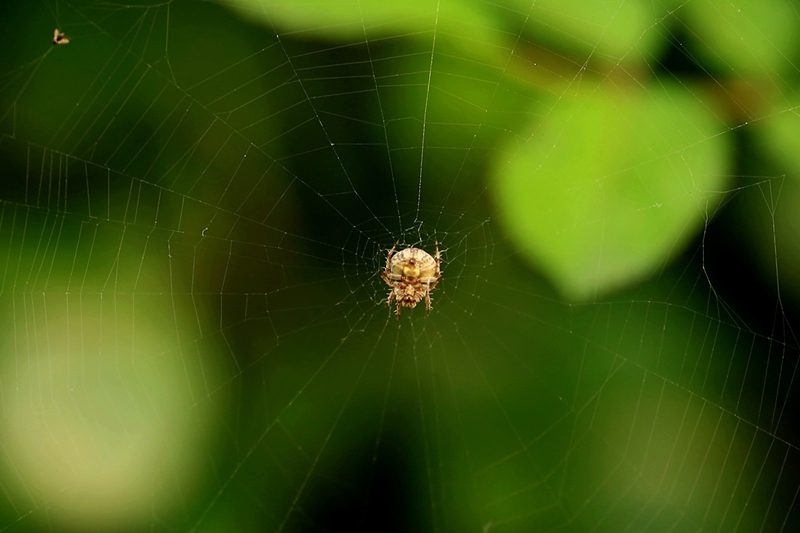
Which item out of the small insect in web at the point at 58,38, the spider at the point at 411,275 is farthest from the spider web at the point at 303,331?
the spider at the point at 411,275

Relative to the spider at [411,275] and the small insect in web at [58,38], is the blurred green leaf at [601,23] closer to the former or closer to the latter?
the small insect in web at [58,38]

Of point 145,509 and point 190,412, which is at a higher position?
point 190,412

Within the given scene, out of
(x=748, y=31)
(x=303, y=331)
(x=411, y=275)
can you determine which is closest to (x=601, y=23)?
(x=748, y=31)

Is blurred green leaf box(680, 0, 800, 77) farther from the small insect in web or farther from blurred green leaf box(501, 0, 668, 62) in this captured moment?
the small insect in web

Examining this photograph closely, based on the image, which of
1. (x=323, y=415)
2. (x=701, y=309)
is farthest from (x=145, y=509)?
(x=701, y=309)

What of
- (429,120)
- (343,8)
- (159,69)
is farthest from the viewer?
(159,69)

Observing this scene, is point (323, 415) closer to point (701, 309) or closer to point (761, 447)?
point (701, 309)
